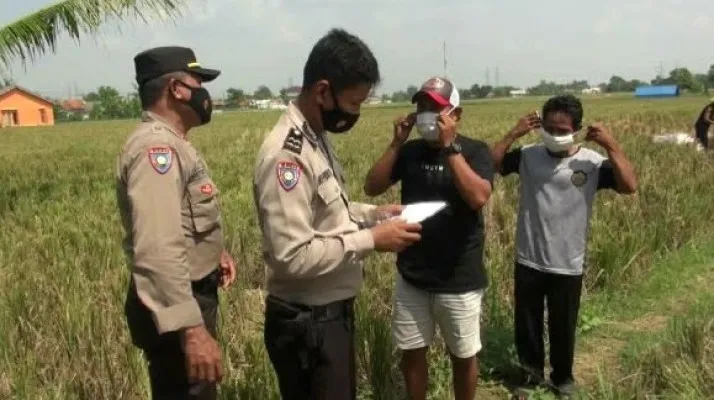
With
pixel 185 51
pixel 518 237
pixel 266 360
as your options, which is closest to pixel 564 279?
pixel 518 237

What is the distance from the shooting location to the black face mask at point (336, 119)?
247 cm

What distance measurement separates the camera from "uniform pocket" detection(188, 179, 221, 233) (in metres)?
2.52

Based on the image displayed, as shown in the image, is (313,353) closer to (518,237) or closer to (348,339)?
(348,339)

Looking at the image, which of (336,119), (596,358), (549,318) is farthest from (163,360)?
(596,358)

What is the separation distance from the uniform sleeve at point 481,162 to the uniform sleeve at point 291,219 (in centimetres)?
108

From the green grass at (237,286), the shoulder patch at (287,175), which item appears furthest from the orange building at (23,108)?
the shoulder patch at (287,175)

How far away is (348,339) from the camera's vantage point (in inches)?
105

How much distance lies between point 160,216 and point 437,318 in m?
1.60

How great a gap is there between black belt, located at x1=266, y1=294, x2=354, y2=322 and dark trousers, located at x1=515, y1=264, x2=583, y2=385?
5.54 feet

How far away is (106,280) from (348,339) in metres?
2.11

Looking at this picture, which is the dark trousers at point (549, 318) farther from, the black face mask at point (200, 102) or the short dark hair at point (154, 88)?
the short dark hair at point (154, 88)

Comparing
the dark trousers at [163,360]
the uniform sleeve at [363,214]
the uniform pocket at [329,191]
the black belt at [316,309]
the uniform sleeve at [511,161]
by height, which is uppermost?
the uniform pocket at [329,191]

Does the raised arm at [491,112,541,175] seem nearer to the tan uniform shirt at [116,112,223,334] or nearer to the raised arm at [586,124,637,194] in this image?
the raised arm at [586,124,637,194]

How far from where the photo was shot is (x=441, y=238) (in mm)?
3287
